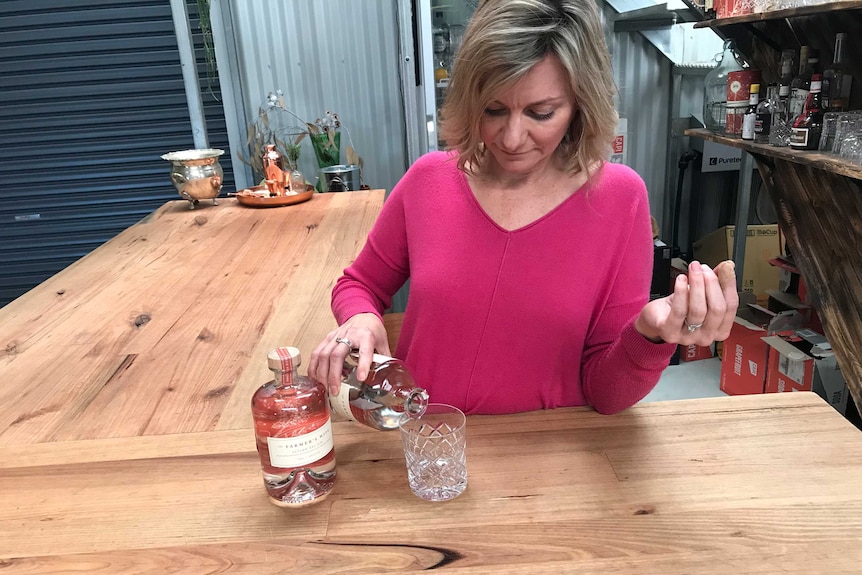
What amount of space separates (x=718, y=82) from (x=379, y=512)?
3.45 meters

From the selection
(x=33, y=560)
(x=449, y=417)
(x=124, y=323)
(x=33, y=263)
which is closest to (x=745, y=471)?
(x=449, y=417)

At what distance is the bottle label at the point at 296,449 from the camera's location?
29.9 inches

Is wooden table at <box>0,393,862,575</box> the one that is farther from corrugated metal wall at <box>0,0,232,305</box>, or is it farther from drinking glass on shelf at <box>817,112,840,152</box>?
corrugated metal wall at <box>0,0,232,305</box>

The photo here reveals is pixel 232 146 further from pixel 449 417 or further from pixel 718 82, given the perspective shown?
pixel 449 417

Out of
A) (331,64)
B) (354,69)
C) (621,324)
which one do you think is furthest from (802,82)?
(331,64)

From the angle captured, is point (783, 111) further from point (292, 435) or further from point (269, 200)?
point (292, 435)

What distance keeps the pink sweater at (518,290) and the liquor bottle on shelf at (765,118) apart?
5.82ft

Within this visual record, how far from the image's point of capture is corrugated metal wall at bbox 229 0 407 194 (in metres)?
3.48

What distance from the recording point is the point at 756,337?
112 inches

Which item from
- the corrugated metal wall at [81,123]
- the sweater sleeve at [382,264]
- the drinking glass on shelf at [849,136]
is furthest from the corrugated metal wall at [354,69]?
the sweater sleeve at [382,264]

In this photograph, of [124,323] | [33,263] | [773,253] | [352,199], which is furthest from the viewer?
[33,263]

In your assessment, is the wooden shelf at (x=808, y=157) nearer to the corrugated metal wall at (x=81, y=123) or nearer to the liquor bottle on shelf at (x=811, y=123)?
the liquor bottle on shelf at (x=811, y=123)

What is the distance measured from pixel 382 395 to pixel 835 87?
2162mm

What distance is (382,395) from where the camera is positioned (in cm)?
97
